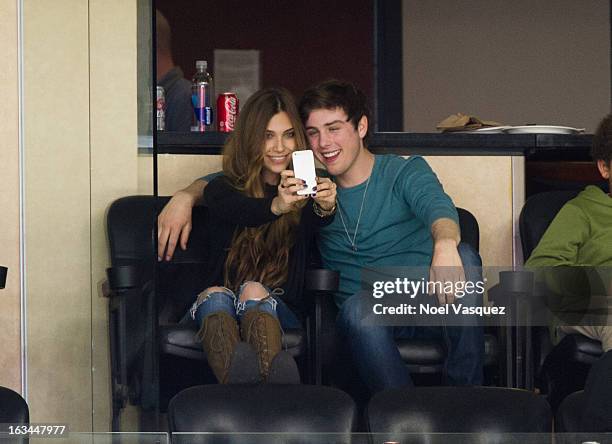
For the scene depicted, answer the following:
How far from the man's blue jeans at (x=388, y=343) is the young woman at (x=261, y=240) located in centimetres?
11

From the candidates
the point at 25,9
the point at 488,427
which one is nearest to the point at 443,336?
the point at 488,427

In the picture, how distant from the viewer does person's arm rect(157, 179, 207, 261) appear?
2871 millimetres

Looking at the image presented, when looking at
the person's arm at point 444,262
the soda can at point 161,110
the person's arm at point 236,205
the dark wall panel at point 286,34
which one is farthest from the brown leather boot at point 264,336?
the dark wall panel at point 286,34

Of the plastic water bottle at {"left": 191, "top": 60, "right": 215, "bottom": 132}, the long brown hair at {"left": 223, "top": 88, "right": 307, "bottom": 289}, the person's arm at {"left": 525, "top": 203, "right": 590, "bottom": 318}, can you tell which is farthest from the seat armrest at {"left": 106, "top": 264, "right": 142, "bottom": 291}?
the person's arm at {"left": 525, "top": 203, "right": 590, "bottom": 318}

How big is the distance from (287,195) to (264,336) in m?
0.32

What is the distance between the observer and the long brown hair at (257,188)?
2.79 meters

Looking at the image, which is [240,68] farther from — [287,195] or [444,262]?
[444,262]

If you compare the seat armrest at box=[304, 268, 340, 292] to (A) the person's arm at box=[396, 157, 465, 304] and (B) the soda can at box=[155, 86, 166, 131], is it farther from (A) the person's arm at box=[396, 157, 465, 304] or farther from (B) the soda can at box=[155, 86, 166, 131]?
(B) the soda can at box=[155, 86, 166, 131]

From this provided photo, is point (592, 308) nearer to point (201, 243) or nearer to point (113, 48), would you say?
point (201, 243)

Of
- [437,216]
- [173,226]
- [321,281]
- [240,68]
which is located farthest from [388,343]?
[240,68]

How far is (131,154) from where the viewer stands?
9.50ft

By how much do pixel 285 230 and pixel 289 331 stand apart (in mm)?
229

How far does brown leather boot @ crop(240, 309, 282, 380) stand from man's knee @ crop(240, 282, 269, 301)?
5 centimetres

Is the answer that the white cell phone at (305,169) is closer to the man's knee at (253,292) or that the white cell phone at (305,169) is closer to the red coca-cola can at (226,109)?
the man's knee at (253,292)
